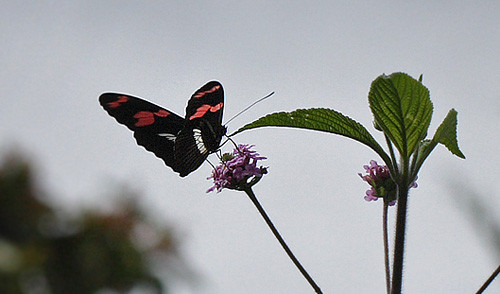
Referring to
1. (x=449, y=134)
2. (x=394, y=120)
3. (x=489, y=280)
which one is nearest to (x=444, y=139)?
(x=449, y=134)

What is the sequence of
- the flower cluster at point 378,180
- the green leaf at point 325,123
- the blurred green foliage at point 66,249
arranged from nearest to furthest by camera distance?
1. the green leaf at point 325,123
2. the flower cluster at point 378,180
3. the blurred green foliage at point 66,249

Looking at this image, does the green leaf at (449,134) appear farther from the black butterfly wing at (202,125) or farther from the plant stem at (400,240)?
the black butterfly wing at (202,125)

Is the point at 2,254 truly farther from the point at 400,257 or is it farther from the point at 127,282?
the point at 400,257

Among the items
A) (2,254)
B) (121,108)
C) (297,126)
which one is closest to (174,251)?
(2,254)

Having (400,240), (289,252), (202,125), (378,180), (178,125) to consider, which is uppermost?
(178,125)

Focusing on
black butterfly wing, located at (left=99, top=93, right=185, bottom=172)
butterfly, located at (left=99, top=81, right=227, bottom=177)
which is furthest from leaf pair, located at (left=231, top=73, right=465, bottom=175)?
black butterfly wing, located at (left=99, top=93, right=185, bottom=172)

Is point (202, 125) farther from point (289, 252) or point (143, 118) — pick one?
point (289, 252)

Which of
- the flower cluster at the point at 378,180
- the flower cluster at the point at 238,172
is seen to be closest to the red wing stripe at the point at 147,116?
the flower cluster at the point at 238,172
